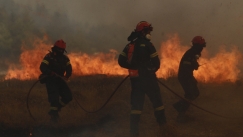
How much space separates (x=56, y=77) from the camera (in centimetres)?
818

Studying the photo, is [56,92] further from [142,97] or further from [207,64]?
[207,64]

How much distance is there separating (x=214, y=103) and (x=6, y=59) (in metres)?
28.6

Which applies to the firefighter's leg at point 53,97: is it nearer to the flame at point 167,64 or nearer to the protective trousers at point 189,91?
the protective trousers at point 189,91

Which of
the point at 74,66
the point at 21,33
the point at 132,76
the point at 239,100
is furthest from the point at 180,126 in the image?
the point at 21,33

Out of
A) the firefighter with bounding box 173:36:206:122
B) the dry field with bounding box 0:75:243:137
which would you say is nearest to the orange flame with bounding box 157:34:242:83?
the dry field with bounding box 0:75:243:137

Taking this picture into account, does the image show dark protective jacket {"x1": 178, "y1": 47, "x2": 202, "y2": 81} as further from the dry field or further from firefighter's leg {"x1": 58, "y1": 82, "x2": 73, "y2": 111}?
firefighter's leg {"x1": 58, "y1": 82, "x2": 73, "y2": 111}

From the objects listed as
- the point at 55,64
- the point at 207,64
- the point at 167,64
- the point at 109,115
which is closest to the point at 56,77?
the point at 55,64

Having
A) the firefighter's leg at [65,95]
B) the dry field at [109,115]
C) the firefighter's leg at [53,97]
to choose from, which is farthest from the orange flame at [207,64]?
the firefighter's leg at [53,97]

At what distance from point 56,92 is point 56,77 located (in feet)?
1.17

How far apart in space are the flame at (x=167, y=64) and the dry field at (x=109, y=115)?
0.88 meters

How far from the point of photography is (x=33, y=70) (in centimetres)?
1534

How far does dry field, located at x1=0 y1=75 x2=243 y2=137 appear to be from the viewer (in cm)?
746

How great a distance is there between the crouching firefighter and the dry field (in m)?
0.50

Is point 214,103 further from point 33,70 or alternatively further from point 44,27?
point 44,27
